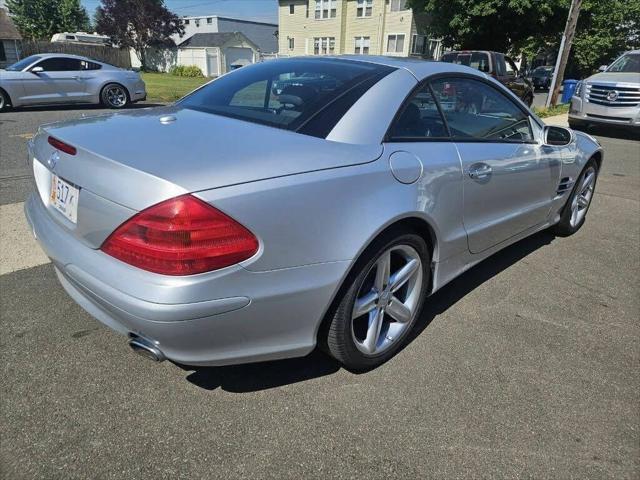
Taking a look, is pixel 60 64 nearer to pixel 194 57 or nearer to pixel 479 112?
pixel 479 112

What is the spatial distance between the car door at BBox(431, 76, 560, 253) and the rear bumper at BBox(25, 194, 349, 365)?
121 cm

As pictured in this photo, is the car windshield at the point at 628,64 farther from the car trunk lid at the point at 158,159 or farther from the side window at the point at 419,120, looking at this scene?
the car trunk lid at the point at 158,159

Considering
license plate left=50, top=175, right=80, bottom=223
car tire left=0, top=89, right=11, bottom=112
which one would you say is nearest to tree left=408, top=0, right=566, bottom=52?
car tire left=0, top=89, right=11, bottom=112

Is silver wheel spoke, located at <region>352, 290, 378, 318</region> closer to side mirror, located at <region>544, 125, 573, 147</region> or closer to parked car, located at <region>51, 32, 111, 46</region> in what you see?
side mirror, located at <region>544, 125, 573, 147</region>

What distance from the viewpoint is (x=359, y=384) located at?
240cm

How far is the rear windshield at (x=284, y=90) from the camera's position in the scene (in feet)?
7.91

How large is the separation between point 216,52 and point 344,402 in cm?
5539

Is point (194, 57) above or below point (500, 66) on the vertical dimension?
below

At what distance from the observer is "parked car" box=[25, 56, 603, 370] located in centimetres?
175

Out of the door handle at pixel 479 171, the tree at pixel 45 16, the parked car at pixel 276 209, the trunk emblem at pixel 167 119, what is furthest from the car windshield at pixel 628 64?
the tree at pixel 45 16

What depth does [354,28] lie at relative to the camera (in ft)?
129

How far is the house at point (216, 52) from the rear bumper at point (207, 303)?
53032 millimetres

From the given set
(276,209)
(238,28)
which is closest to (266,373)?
(276,209)

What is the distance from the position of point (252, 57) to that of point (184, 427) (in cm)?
5983
